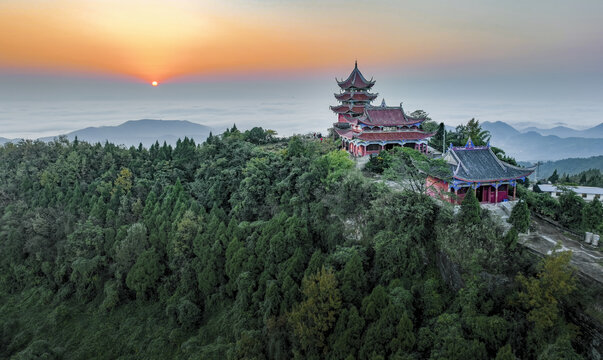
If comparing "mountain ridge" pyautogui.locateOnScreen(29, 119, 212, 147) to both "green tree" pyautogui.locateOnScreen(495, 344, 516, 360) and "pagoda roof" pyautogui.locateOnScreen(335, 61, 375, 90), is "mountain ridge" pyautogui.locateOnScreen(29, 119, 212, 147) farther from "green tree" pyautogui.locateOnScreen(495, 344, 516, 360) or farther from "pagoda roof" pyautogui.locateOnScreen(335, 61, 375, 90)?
"green tree" pyautogui.locateOnScreen(495, 344, 516, 360)

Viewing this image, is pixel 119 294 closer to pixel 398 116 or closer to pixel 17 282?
pixel 17 282

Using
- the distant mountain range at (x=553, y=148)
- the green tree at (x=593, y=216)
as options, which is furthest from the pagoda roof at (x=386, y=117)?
the distant mountain range at (x=553, y=148)

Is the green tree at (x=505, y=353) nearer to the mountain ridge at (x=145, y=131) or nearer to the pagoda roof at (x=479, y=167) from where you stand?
the pagoda roof at (x=479, y=167)

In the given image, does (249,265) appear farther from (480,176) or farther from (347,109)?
(347,109)

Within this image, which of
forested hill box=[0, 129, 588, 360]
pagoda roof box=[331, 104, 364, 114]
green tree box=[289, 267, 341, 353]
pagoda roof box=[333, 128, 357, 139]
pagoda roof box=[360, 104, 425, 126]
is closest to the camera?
forested hill box=[0, 129, 588, 360]

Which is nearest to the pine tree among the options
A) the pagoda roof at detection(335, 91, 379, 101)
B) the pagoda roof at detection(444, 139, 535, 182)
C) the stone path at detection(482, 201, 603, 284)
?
the stone path at detection(482, 201, 603, 284)

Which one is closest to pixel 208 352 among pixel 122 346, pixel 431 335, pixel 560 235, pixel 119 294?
pixel 122 346

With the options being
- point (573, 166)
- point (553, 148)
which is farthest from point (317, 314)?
point (553, 148)
